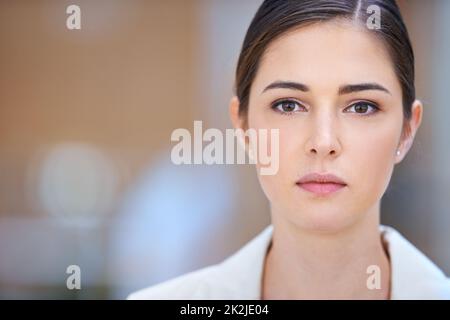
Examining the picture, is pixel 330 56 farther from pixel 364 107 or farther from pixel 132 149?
pixel 132 149

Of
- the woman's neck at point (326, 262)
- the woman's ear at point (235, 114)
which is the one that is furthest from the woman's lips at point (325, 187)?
the woman's ear at point (235, 114)

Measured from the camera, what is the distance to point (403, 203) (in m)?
1.57

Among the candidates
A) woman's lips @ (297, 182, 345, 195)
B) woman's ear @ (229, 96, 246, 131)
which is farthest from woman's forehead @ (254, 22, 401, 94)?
woman's lips @ (297, 182, 345, 195)

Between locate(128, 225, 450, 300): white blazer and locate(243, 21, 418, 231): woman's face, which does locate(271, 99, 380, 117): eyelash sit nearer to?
locate(243, 21, 418, 231): woman's face

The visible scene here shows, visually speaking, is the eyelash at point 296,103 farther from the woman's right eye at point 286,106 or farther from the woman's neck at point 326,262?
the woman's neck at point 326,262

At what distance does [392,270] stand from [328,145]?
39 cm

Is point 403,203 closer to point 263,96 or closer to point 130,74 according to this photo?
point 263,96

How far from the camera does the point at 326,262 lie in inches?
62.0

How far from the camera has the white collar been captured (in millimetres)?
1573

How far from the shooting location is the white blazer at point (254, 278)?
1.57 m

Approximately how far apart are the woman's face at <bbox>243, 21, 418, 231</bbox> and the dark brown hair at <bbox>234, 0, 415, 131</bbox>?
2cm

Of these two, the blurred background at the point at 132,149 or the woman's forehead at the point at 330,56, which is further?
the blurred background at the point at 132,149
